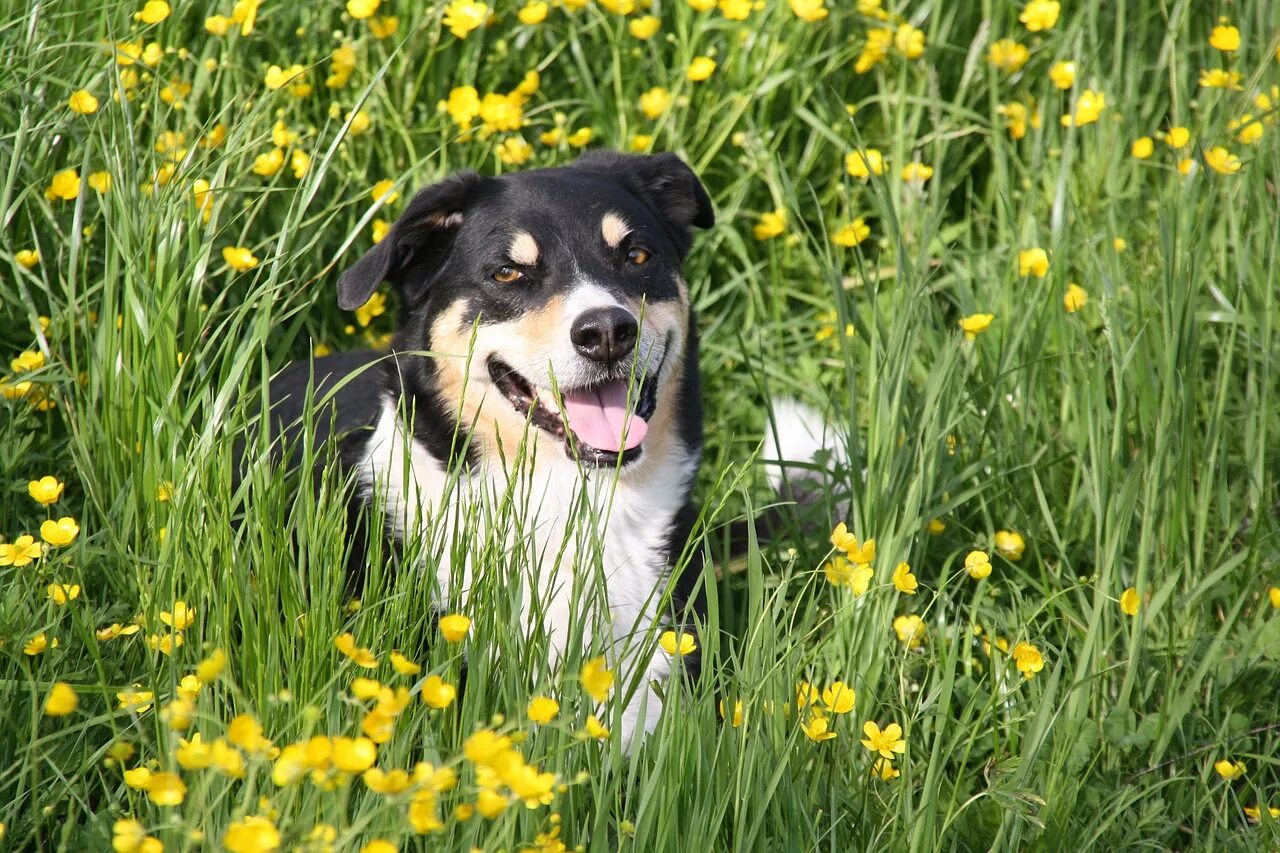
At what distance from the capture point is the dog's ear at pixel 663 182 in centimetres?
338

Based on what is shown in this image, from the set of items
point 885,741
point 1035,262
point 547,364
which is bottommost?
point 885,741

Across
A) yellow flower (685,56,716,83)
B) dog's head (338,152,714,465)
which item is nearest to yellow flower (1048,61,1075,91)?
yellow flower (685,56,716,83)

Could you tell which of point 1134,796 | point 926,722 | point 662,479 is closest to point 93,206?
point 662,479

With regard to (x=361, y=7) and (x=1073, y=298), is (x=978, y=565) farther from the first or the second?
(x=361, y=7)

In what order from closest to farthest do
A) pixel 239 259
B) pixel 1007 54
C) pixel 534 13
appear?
pixel 239 259 < pixel 534 13 < pixel 1007 54

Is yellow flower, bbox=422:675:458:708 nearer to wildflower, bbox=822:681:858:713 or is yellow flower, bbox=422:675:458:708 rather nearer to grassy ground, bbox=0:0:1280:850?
grassy ground, bbox=0:0:1280:850

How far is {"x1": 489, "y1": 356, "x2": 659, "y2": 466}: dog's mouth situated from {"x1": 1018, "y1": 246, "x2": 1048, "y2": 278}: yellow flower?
3.69ft

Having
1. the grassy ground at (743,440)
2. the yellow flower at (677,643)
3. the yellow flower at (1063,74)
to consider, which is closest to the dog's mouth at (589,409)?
the grassy ground at (743,440)

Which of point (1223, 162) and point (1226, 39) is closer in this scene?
point (1223, 162)

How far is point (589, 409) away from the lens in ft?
9.88

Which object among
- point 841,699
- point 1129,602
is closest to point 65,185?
point 841,699

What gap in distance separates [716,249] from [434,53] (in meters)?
1.07

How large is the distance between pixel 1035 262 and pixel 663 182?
999 millimetres

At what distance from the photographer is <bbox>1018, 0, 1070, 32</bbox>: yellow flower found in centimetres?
407
